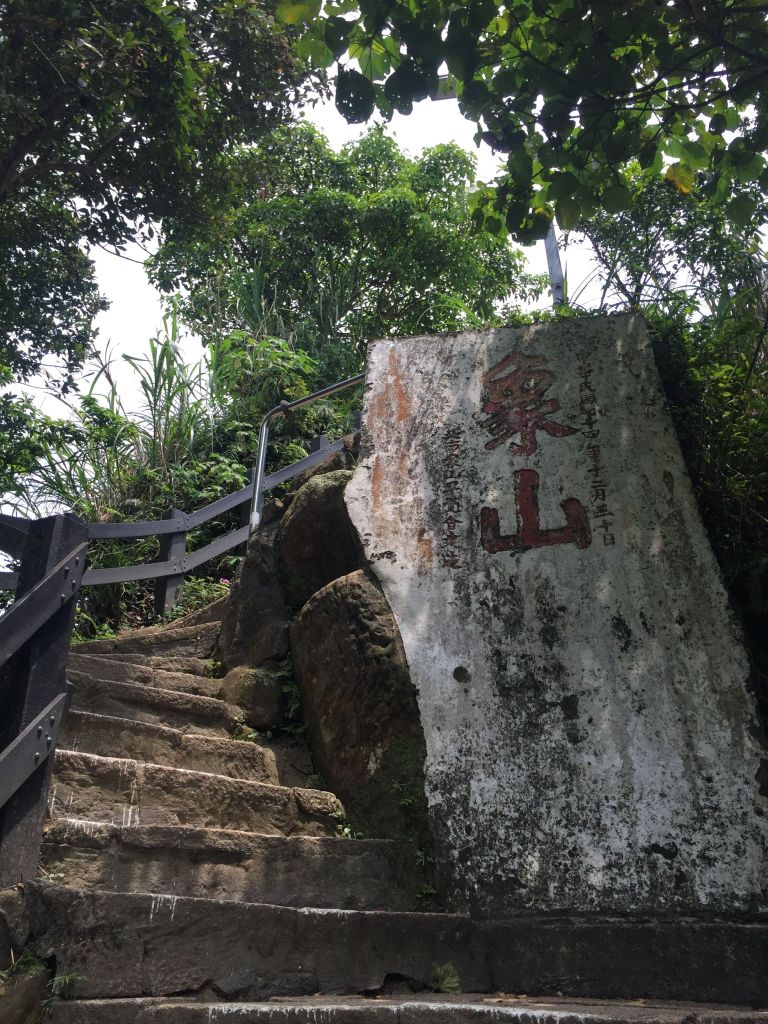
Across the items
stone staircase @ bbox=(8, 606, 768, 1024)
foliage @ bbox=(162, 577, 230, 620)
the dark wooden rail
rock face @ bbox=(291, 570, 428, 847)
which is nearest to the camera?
stone staircase @ bbox=(8, 606, 768, 1024)

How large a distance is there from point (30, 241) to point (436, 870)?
311 inches

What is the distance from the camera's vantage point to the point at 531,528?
12.1 ft

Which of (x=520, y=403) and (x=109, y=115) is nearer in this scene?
(x=520, y=403)

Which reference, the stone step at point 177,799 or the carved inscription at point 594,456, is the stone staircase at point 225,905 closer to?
the stone step at point 177,799

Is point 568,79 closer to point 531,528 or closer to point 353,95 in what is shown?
point 353,95

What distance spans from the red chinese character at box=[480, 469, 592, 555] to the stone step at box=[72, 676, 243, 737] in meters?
1.37

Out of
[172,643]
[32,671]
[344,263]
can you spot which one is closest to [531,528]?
[32,671]

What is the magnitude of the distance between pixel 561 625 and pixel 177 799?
1.59 meters

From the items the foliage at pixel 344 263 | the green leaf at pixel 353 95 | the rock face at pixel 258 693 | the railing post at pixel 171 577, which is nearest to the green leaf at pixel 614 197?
the green leaf at pixel 353 95

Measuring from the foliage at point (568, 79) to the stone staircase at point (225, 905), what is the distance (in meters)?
2.67

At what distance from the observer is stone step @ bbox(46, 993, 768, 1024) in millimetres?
1939

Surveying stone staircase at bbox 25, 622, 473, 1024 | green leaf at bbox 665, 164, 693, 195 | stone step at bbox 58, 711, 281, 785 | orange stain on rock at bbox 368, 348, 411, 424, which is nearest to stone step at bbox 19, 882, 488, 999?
stone staircase at bbox 25, 622, 473, 1024

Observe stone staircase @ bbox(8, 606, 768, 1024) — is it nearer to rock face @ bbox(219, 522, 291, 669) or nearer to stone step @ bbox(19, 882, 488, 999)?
stone step @ bbox(19, 882, 488, 999)

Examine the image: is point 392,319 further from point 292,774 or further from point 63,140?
point 292,774
